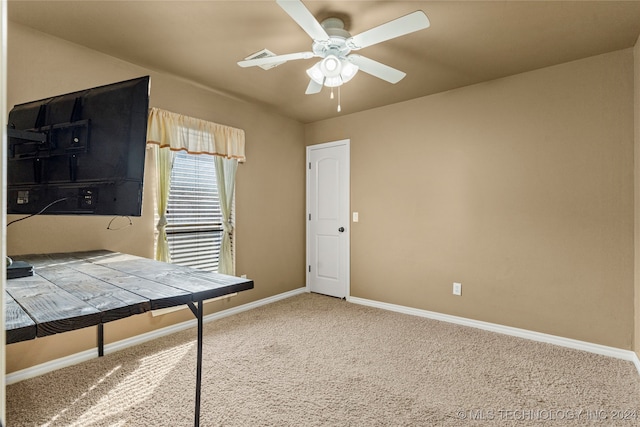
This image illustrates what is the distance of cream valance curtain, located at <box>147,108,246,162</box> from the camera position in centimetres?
294

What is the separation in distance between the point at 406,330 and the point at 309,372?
1260mm

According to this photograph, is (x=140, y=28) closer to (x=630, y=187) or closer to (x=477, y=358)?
(x=477, y=358)

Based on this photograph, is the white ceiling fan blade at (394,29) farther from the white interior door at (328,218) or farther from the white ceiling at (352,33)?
the white interior door at (328,218)

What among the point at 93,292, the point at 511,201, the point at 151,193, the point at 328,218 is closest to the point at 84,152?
the point at 93,292

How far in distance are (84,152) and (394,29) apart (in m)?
1.66

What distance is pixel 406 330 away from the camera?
320 centimetres

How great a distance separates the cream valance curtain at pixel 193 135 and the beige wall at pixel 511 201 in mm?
1569

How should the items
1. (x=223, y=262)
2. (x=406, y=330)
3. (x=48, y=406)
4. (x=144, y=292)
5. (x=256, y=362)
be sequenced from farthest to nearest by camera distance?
(x=223, y=262) < (x=406, y=330) < (x=256, y=362) < (x=48, y=406) < (x=144, y=292)

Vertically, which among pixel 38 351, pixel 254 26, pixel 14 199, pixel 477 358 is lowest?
pixel 477 358

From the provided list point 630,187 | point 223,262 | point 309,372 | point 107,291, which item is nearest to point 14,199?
point 107,291

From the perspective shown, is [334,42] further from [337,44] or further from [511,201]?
[511,201]

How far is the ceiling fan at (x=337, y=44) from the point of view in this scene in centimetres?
175

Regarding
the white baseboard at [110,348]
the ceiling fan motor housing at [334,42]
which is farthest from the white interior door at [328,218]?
the ceiling fan motor housing at [334,42]

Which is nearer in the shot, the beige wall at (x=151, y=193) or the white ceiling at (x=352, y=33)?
the white ceiling at (x=352, y=33)
